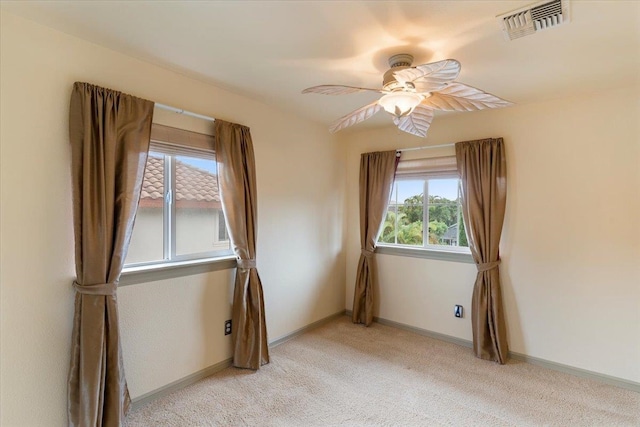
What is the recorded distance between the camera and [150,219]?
7.45ft

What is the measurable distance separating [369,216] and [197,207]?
2043 mm

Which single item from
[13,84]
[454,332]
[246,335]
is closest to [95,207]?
[13,84]

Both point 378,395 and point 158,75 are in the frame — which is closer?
point 158,75

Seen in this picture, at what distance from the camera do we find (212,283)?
8.54 ft

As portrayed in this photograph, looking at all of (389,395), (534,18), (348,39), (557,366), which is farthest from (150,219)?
(557,366)

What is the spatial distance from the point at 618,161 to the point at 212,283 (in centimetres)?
351

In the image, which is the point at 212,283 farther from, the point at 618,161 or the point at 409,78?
the point at 618,161

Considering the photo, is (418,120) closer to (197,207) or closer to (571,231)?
(571,231)

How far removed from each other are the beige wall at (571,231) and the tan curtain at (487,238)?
0.12 metres

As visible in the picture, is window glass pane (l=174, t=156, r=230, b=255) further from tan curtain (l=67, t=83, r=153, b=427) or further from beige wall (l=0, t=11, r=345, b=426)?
tan curtain (l=67, t=83, r=153, b=427)

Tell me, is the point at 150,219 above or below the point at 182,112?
below

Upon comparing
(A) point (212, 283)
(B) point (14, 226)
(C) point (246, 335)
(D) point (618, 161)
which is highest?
(D) point (618, 161)

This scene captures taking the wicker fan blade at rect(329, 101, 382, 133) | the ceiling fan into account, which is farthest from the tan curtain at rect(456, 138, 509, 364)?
the wicker fan blade at rect(329, 101, 382, 133)

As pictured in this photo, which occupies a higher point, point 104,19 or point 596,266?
point 104,19
